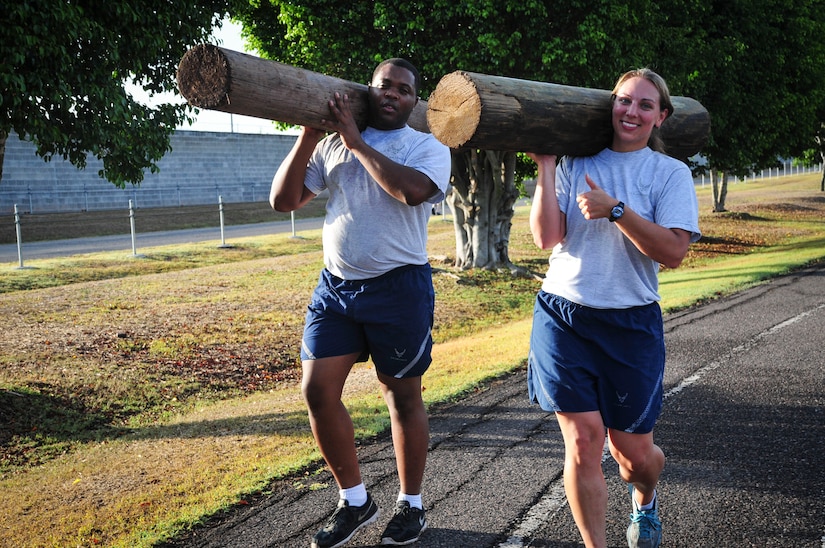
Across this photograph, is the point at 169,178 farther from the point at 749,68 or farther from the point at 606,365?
the point at 606,365

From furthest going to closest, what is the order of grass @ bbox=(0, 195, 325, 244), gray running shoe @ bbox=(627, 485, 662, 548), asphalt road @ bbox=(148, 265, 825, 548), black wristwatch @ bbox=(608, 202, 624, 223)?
grass @ bbox=(0, 195, 325, 244) < asphalt road @ bbox=(148, 265, 825, 548) < gray running shoe @ bbox=(627, 485, 662, 548) < black wristwatch @ bbox=(608, 202, 624, 223)

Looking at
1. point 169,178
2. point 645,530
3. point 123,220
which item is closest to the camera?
point 645,530

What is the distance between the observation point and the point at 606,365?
3.28 meters

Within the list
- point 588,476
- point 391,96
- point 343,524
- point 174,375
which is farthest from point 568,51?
point 588,476

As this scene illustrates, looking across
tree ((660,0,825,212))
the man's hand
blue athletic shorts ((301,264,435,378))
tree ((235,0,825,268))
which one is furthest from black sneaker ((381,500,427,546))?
tree ((660,0,825,212))

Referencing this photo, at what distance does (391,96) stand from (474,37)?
34.7 ft

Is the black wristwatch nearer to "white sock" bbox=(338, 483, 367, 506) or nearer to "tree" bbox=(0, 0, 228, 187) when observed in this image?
"white sock" bbox=(338, 483, 367, 506)

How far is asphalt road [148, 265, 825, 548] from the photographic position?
395 cm

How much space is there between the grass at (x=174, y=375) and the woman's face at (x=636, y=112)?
268 cm

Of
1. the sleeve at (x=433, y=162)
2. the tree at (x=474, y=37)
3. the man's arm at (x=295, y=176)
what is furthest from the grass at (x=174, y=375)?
the tree at (x=474, y=37)

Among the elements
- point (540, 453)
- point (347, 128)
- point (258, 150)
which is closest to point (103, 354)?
point (540, 453)

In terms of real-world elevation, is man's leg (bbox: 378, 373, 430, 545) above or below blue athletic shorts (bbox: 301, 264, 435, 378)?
below

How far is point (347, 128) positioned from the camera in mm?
3621

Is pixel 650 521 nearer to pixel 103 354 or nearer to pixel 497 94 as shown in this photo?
pixel 497 94
